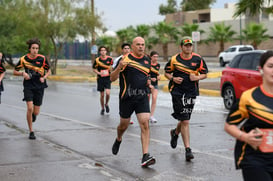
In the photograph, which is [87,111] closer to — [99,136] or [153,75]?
[153,75]

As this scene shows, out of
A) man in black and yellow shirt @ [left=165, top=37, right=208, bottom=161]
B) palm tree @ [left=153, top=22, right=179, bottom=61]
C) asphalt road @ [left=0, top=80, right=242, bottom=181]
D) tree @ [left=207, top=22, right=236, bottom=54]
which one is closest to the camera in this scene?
asphalt road @ [left=0, top=80, right=242, bottom=181]

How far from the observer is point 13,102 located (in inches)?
690

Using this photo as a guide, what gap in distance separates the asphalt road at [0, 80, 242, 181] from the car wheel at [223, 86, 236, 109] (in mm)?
479

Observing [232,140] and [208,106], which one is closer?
[232,140]

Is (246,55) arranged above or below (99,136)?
above

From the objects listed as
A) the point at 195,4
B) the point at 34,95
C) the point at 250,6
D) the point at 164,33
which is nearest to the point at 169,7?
the point at 195,4

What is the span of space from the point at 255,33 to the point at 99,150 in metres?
44.5

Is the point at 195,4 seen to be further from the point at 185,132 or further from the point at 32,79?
the point at 185,132

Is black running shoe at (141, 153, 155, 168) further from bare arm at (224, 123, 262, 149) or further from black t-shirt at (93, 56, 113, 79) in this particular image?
black t-shirt at (93, 56, 113, 79)

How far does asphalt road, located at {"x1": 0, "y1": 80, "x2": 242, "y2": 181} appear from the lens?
23.6ft

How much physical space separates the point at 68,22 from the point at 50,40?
374cm

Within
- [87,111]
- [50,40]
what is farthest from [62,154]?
[50,40]

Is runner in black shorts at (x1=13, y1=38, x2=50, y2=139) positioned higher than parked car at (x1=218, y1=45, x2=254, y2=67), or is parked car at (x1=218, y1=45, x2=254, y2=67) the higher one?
runner in black shorts at (x1=13, y1=38, x2=50, y2=139)

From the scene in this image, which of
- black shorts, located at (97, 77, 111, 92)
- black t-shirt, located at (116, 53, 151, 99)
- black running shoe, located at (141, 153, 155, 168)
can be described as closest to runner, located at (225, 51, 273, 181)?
black running shoe, located at (141, 153, 155, 168)
